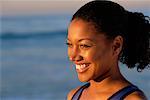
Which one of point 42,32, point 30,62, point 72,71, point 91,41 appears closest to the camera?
point 91,41

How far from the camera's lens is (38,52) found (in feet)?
34.9

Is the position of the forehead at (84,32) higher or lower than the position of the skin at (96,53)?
higher


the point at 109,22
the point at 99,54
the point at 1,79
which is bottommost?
the point at 1,79

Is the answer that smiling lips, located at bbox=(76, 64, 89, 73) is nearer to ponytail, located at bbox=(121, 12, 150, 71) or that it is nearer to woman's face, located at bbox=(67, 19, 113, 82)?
woman's face, located at bbox=(67, 19, 113, 82)

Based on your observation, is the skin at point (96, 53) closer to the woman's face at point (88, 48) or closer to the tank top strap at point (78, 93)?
the woman's face at point (88, 48)

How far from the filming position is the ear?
9.73ft

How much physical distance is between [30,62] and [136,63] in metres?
6.57

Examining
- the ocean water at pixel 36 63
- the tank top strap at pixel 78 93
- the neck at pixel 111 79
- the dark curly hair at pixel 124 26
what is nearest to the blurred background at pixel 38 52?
the ocean water at pixel 36 63

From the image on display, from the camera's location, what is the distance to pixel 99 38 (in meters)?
2.94

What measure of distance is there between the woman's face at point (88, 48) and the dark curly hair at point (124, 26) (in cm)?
4

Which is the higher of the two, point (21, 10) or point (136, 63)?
point (21, 10)

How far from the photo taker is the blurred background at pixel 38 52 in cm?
813

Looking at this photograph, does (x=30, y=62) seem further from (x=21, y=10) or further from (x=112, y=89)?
(x=112, y=89)

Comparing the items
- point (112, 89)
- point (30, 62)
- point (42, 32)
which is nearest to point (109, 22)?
point (112, 89)
